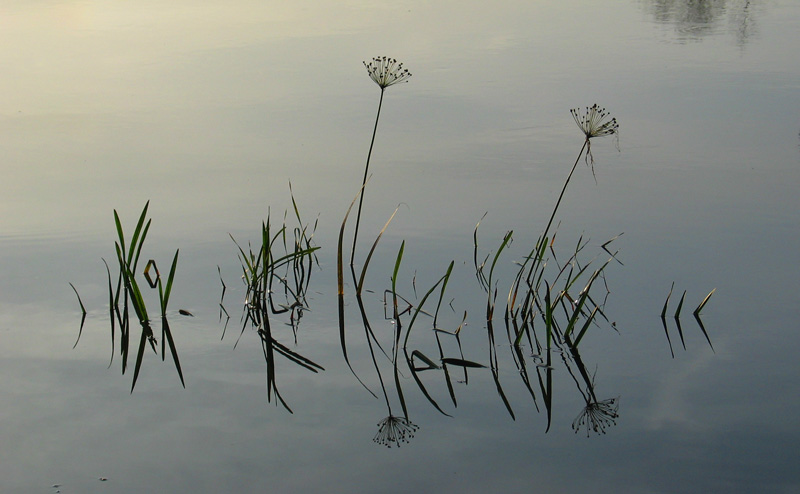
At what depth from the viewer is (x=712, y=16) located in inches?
422

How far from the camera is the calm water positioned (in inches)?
108

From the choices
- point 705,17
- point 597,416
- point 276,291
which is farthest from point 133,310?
point 705,17

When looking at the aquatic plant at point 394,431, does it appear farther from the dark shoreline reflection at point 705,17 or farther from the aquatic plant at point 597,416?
the dark shoreline reflection at point 705,17

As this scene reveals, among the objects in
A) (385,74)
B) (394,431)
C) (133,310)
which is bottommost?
(394,431)

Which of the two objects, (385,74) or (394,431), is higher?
(385,74)

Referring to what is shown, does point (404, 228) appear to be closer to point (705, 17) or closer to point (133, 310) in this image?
point (133, 310)

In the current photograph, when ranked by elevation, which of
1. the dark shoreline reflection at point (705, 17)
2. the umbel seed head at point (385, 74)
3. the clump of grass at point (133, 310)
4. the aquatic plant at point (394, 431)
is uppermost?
the dark shoreline reflection at point (705, 17)

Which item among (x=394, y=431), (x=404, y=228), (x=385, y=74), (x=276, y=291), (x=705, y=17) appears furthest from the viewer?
(x=705, y=17)

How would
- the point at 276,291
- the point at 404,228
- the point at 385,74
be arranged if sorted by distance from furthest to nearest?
1. the point at 404,228
2. the point at 276,291
3. the point at 385,74

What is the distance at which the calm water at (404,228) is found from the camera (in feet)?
9.04

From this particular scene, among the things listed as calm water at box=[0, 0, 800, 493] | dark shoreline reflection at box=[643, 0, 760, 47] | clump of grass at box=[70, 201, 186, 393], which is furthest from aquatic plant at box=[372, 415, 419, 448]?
dark shoreline reflection at box=[643, 0, 760, 47]

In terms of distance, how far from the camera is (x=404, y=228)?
4.68m

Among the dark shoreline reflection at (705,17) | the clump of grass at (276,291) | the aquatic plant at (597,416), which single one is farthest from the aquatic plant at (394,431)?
the dark shoreline reflection at (705,17)

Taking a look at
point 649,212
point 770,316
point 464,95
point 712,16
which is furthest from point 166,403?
point 712,16
